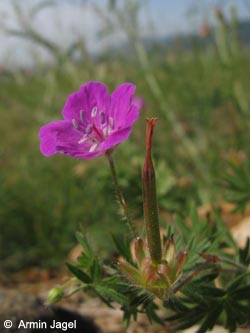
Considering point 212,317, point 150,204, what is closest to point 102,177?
Result: point 212,317

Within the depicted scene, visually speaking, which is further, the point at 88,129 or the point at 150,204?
the point at 88,129

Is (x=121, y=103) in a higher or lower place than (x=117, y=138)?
higher

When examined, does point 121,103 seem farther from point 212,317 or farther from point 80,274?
point 212,317

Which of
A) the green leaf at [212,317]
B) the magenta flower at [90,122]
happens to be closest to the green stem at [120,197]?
the magenta flower at [90,122]

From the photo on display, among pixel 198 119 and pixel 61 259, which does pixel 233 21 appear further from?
pixel 61 259

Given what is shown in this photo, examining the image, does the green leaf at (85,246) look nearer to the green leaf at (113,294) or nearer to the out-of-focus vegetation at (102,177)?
the green leaf at (113,294)

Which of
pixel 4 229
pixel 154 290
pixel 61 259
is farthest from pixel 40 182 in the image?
pixel 154 290
